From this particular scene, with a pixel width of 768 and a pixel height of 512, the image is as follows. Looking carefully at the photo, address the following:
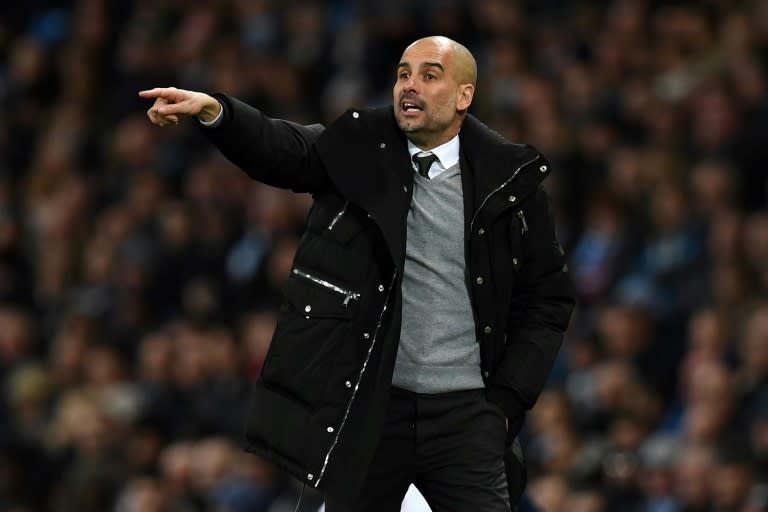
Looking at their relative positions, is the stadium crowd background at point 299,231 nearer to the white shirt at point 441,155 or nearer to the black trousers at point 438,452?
the black trousers at point 438,452

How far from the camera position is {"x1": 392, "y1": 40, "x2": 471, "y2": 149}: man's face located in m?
4.91

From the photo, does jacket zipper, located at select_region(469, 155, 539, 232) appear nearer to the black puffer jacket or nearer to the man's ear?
the black puffer jacket

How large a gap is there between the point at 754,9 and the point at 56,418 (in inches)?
200

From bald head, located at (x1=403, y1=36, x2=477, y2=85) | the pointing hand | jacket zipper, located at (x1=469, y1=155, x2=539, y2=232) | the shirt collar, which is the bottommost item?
jacket zipper, located at (x1=469, y1=155, x2=539, y2=232)

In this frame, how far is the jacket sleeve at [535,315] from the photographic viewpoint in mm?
5012

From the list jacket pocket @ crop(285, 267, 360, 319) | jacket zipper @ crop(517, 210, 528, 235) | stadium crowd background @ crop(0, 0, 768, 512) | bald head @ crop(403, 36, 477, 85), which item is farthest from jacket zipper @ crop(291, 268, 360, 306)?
stadium crowd background @ crop(0, 0, 768, 512)

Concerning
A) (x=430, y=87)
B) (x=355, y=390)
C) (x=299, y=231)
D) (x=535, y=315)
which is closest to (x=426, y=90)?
(x=430, y=87)

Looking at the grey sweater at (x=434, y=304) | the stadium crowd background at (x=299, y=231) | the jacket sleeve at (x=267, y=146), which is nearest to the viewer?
the jacket sleeve at (x=267, y=146)

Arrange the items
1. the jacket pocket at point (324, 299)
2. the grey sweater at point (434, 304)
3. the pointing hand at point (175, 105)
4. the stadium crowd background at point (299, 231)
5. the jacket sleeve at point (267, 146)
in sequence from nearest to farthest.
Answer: the pointing hand at point (175, 105), the jacket sleeve at point (267, 146), the jacket pocket at point (324, 299), the grey sweater at point (434, 304), the stadium crowd background at point (299, 231)

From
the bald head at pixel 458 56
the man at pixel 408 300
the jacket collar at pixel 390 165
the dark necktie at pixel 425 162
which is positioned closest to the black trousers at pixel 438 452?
the man at pixel 408 300

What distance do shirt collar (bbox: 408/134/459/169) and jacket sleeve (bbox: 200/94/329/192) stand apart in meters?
0.28

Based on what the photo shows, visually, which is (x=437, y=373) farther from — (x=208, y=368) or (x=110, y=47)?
(x=110, y=47)

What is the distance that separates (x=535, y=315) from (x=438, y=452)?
508 millimetres

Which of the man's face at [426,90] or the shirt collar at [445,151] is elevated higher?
the man's face at [426,90]
